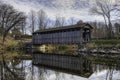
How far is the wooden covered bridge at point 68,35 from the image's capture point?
1772 inches

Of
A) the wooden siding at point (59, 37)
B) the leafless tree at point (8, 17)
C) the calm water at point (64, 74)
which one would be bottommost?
the calm water at point (64, 74)

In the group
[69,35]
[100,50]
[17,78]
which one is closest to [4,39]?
[69,35]

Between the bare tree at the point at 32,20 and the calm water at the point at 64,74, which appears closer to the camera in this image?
the calm water at the point at 64,74

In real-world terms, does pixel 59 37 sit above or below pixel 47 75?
above

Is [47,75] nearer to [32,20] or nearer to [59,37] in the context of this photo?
[59,37]

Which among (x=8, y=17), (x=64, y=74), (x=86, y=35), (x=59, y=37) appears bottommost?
(x=64, y=74)

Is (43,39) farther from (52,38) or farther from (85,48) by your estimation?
(85,48)

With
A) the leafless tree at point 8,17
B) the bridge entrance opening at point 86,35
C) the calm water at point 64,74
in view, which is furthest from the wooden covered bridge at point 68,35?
the calm water at point 64,74

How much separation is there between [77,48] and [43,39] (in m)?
13.3

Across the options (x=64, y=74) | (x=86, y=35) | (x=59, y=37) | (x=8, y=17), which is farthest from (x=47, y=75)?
(x=8, y=17)

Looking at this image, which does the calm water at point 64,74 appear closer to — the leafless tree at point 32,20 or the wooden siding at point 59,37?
the wooden siding at point 59,37

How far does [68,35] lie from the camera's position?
4753cm

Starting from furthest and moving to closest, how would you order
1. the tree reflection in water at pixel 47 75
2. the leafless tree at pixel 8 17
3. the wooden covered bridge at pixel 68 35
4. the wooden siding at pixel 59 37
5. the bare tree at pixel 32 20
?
the bare tree at pixel 32 20 → the leafless tree at pixel 8 17 → the wooden siding at pixel 59 37 → the wooden covered bridge at pixel 68 35 → the tree reflection in water at pixel 47 75

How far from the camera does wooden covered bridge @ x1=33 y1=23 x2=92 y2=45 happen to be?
4501 cm
